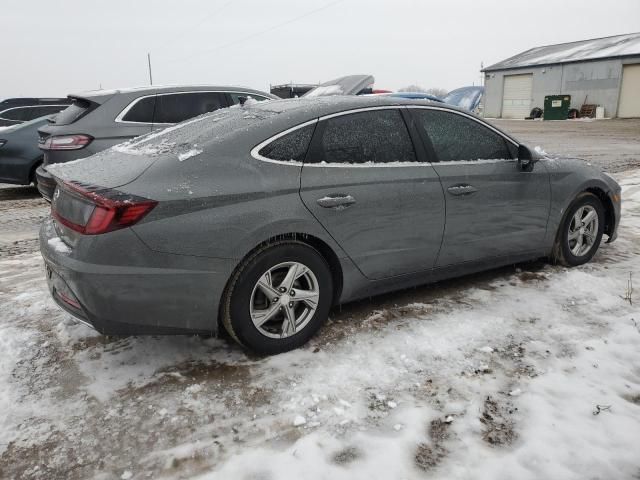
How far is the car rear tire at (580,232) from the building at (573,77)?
34.4m

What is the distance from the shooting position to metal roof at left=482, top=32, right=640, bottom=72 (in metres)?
34.6

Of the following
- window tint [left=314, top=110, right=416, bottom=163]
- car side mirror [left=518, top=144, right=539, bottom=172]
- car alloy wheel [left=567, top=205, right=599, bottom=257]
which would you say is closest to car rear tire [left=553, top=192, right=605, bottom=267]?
car alloy wheel [left=567, top=205, right=599, bottom=257]

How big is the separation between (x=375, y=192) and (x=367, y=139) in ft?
1.23

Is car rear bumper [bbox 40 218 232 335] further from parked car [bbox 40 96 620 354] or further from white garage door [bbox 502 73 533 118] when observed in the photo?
white garage door [bbox 502 73 533 118]

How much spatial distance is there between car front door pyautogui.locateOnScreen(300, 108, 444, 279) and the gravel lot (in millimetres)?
493

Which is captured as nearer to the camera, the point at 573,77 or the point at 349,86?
the point at 349,86

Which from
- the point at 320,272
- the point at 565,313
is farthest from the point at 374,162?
the point at 565,313

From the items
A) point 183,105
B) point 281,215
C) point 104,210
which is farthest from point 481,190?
point 183,105

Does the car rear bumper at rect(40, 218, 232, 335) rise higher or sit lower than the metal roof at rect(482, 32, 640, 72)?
lower

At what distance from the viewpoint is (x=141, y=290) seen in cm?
260

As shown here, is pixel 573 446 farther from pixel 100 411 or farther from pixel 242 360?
pixel 100 411

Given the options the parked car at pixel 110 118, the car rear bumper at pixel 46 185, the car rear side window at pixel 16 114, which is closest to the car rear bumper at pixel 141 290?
A: the car rear bumper at pixel 46 185

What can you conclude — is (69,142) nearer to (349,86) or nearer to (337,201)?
(349,86)

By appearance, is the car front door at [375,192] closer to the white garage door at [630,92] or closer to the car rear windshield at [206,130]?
the car rear windshield at [206,130]
